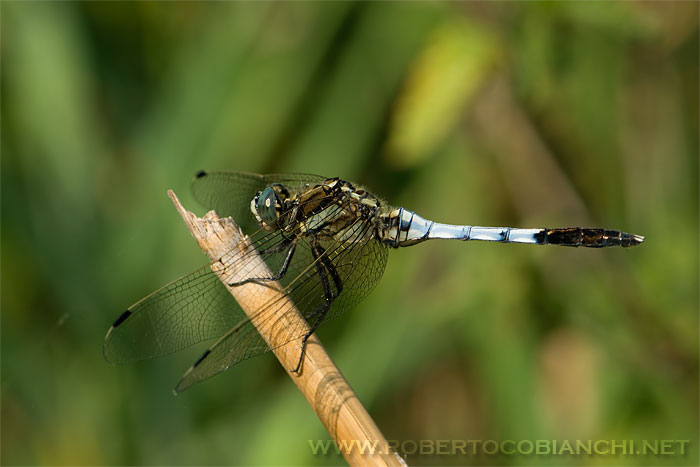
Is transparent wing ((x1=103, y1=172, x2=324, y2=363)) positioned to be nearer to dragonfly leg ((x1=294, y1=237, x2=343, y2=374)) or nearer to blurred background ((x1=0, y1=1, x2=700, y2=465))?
dragonfly leg ((x1=294, y1=237, x2=343, y2=374))

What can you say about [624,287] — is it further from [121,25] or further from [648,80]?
[121,25]

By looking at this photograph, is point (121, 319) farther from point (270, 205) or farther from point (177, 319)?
point (270, 205)

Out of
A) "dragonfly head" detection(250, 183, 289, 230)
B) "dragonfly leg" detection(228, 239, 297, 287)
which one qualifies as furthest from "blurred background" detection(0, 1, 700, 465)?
"dragonfly leg" detection(228, 239, 297, 287)

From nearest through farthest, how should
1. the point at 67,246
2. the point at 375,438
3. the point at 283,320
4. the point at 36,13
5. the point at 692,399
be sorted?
the point at 375,438 → the point at 283,320 → the point at 692,399 → the point at 67,246 → the point at 36,13

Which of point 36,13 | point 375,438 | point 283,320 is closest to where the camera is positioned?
point 375,438

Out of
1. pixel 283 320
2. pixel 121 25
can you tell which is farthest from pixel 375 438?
pixel 121 25

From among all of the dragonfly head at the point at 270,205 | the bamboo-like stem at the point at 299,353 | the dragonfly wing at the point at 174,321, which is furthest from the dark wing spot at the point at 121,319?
the dragonfly head at the point at 270,205

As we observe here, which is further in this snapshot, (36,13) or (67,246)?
(36,13)

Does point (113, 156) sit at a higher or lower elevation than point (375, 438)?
higher
